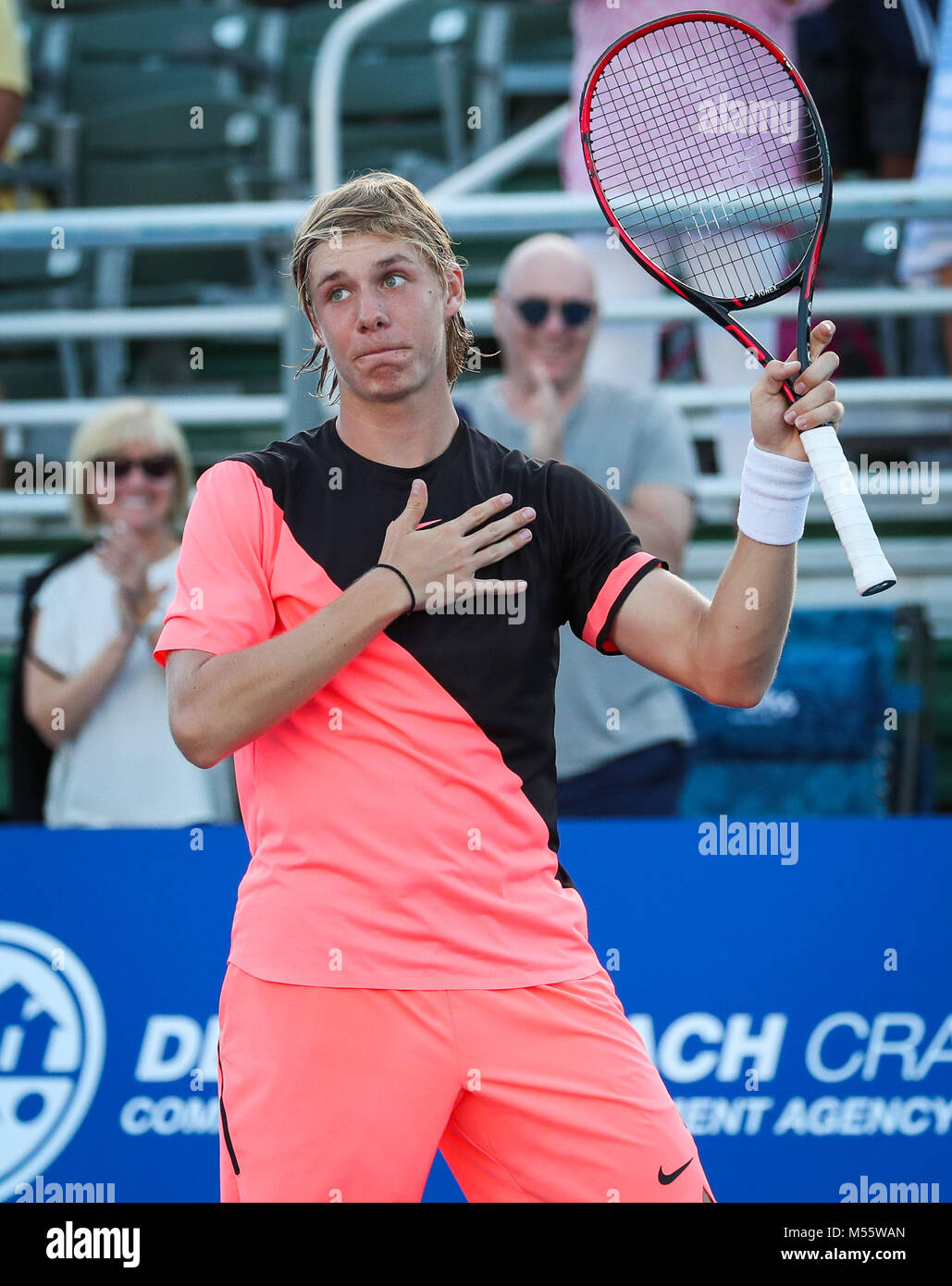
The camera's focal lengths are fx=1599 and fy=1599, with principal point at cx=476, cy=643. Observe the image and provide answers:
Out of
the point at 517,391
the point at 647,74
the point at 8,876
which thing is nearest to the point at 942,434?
the point at 517,391

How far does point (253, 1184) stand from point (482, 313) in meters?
3.90

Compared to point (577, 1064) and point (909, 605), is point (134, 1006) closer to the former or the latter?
point (577, 1064)

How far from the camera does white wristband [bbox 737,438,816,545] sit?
7.07ft

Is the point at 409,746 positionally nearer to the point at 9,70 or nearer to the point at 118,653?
the point at 118,653

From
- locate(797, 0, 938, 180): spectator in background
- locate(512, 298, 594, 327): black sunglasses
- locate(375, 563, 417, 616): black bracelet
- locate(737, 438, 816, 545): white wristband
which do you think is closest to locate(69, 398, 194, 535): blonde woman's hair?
locate(512, 298, 594, 327): black sunglasses

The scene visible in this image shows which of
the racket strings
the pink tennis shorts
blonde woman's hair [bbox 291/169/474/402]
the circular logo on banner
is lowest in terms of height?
the circular logo on banner

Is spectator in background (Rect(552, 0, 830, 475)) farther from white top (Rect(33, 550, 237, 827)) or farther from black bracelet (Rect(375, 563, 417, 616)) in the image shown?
black bracelet (Rect(375, 563, 417, 616))

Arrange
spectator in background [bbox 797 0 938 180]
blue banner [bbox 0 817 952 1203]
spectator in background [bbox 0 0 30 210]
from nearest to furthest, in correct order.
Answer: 1. blue banner [bbox 0 817 952 1203]
2. spectator in background [bbox 0 0 30 210]
3. spectator in background [bbox 797 0 938 180]

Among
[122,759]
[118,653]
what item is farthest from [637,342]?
[122,759]

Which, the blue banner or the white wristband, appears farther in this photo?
the blue banner

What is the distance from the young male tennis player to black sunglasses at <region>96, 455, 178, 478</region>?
6.79 ft
